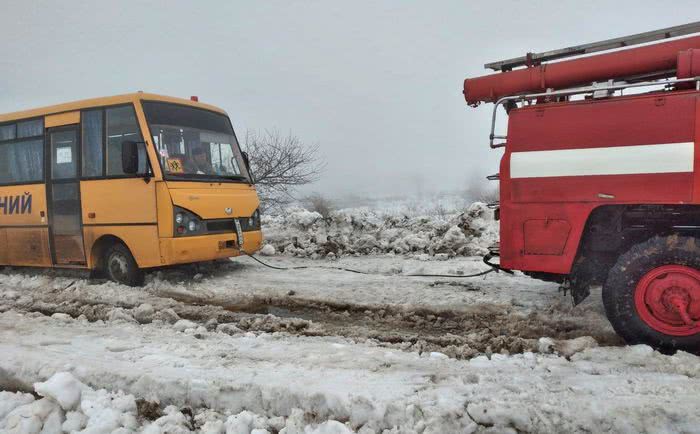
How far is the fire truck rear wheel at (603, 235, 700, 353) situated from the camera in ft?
11.2

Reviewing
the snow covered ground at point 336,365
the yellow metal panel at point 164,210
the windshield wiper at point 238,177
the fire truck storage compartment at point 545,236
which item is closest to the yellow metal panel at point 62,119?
the yellow metal panel at point 164,210

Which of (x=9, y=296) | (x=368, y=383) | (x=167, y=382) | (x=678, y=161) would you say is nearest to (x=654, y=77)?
(x=678, y=161)

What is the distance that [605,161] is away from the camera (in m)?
3.66

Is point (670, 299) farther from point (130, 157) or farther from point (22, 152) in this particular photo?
point (22, 152)

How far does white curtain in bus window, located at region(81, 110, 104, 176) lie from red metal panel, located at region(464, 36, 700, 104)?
543 centimetres

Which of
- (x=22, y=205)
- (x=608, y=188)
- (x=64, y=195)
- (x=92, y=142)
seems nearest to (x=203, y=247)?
(x=92, y=142)

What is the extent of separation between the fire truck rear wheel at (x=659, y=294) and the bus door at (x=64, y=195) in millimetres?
7152

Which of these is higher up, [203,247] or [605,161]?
Result: [605,161]

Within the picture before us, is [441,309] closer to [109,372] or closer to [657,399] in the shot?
[657,399]

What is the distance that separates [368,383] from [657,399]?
5.82 ft

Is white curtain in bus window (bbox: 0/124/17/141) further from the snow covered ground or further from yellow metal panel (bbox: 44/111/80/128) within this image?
the snow covered ground

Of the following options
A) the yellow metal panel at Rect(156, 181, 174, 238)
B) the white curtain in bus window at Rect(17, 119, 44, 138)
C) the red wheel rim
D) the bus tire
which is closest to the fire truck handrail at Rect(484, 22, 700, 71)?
the red wheel rim

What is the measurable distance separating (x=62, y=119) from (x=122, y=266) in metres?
2.56

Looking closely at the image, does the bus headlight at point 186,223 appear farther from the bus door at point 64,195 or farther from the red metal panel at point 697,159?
the red metal panel at point 697,159
